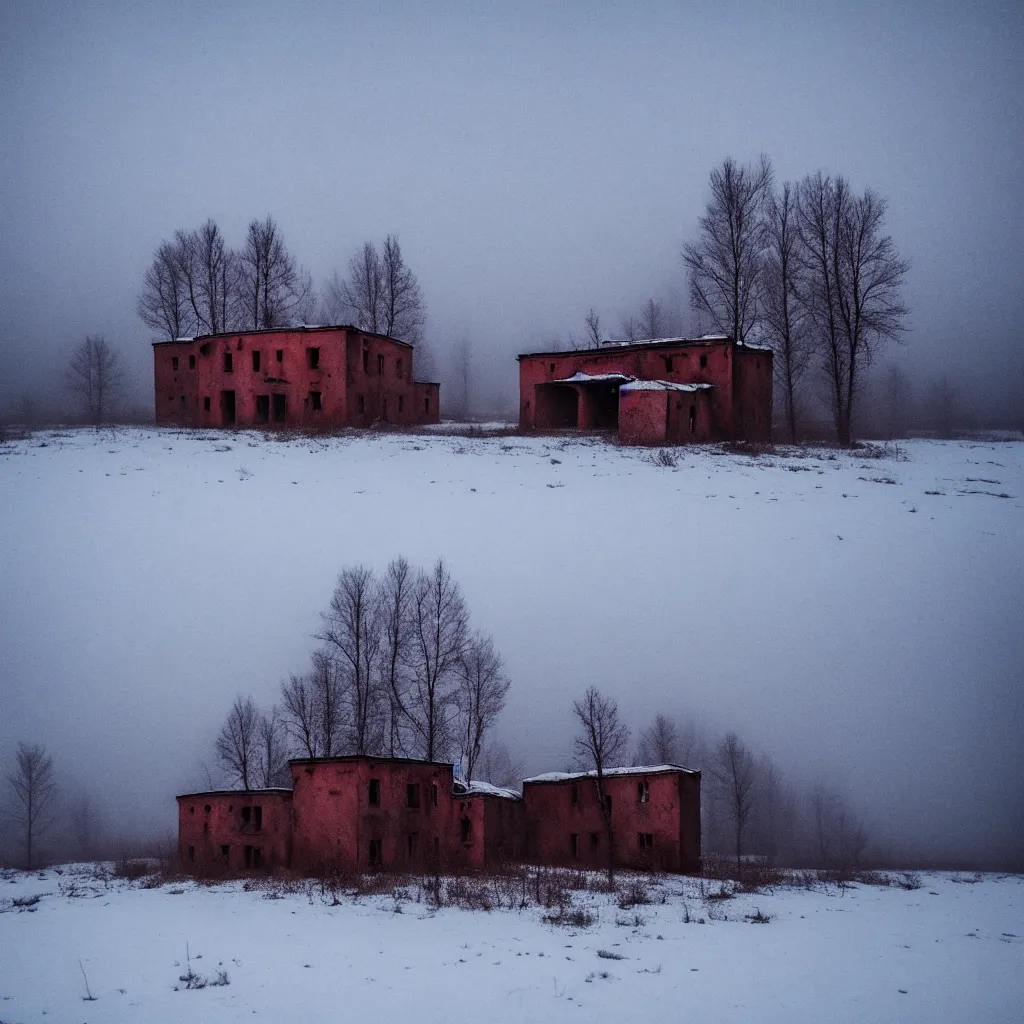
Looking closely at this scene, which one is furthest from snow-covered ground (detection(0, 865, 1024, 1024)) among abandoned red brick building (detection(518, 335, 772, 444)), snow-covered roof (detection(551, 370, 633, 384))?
snow-covered roof (detection(551, 370, 633, 384))

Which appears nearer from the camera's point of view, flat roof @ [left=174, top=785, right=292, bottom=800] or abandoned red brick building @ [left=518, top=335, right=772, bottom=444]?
flat roof @ [left=174, top=785, right=292, bottom=800]

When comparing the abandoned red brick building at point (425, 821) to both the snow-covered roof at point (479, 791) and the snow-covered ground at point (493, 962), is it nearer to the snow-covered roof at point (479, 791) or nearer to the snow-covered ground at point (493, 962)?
the snow-covered roof at point (479, 791)

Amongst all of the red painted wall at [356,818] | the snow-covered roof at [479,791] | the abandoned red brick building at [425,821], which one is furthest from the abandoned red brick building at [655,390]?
the red painted wall at [356,818]

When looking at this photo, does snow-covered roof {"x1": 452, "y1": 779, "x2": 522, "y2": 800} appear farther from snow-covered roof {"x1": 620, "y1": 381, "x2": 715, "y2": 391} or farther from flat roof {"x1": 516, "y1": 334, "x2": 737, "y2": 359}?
flat roof {"x1": 516, "y1": 334, "x2": 737, "y2": 359}

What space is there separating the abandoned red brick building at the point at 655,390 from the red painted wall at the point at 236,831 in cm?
1998

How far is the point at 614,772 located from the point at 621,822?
1.89m

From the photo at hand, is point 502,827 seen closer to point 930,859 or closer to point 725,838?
point 930,859

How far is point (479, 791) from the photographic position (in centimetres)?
3772

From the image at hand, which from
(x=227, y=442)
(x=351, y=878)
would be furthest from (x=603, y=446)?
(x=351, y=878)

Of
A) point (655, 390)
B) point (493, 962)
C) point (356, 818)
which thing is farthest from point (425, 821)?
point (493, 962)

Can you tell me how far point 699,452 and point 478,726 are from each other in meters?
15.7

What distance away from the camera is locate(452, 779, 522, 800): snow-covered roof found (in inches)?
1480

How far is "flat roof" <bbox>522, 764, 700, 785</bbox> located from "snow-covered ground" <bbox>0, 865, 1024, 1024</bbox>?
45.5ft

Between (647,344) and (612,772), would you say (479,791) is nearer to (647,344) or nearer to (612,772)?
(612,772)
